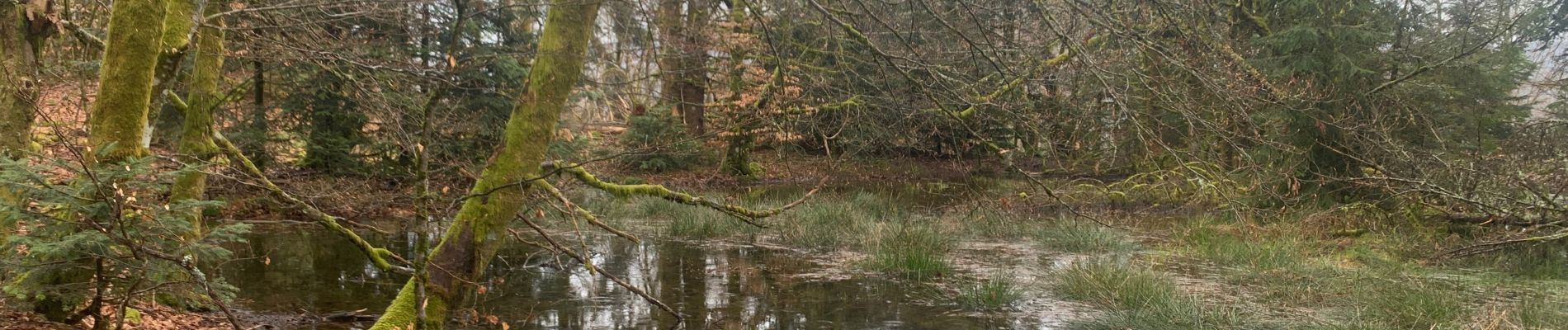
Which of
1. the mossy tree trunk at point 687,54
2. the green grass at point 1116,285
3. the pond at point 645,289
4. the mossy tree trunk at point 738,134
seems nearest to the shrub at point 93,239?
the pond at point 645,289

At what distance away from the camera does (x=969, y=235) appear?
9.99 m

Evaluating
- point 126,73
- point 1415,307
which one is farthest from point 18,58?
point 1415,307

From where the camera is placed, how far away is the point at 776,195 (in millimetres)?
15039

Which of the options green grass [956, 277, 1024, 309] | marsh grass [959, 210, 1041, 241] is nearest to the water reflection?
green grass [956, 277, 1024, 309]

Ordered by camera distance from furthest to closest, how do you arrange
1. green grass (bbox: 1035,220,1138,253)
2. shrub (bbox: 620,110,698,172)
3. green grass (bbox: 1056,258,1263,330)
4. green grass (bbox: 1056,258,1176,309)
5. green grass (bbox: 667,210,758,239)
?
shrub (bbox: 620,110,698,172)
green grass (bbox: 667,210,758,239)
green grass (bbox: 1035,220,1138,253)
green grass (bbox: 1056,258,1176,309)
green grass (bbox: 1056,258,1263,330)

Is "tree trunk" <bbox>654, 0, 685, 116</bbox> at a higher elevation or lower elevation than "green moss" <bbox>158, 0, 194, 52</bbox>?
higher

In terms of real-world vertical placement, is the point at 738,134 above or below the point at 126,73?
above

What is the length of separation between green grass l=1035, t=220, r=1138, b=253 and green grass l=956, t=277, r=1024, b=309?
241cm

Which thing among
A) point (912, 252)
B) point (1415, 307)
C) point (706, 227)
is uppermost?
point (706, 227)

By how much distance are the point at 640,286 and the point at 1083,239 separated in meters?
4.37

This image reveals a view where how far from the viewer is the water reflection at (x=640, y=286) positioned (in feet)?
20.1

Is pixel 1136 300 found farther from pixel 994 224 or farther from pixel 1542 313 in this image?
pixel 994 224

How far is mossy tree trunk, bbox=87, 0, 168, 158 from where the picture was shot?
445cm

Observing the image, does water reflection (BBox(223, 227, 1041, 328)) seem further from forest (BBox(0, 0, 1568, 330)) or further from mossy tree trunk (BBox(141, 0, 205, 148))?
mossy tree trunk (BBox(141, 0, 205, 148))
